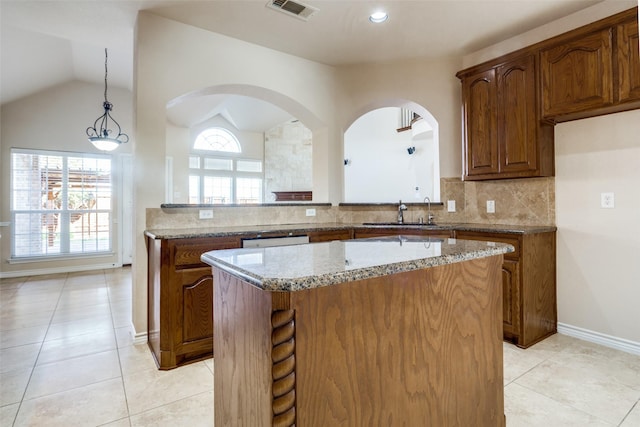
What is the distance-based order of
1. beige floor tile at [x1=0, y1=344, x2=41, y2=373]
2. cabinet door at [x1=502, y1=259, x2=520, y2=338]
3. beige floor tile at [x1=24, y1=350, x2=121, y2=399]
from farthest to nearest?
cabinet door at [x1=502, y1=259, x2=520, y2=338], beige floor tile at [x1=0, y1=344, x2=41, y2=373], beige floor tile at [x1=24, y1=350, x2=121, y2=399]

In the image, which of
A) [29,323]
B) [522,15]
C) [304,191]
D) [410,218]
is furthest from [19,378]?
[304,191]

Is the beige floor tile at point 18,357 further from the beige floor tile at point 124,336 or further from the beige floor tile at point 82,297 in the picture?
the beige floor tile at point 82,297

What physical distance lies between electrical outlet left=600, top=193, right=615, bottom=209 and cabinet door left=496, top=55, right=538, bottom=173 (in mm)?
514

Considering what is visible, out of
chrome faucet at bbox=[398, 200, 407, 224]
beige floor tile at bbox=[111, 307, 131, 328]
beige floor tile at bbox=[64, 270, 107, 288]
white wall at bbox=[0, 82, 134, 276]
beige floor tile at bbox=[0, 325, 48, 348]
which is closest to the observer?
beige floor tile at bbox=[0, 325, 48, 348]

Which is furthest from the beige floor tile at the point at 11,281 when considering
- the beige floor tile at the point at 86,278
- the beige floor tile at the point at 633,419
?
the beige floor tile at the point at 633,419

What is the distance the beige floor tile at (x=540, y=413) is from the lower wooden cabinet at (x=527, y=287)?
28.4 inches

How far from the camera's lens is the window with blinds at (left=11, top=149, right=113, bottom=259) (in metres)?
5.09

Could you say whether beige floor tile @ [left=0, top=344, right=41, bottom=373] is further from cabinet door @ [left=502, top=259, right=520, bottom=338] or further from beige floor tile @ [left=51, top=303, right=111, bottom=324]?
cabinet door @ [left=502, top=259, right=520, bottom=338]

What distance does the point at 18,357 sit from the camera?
2371mm

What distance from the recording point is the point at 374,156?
7.73 meters

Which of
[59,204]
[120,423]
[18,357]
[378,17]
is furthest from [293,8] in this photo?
[59,204]

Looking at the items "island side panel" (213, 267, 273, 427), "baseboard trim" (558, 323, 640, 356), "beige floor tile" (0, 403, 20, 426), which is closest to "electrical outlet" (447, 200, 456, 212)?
"baseboard trim" (558, 323, 640, 356)

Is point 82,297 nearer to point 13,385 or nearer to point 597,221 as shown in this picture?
point 13,385

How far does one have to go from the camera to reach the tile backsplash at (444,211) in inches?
111
